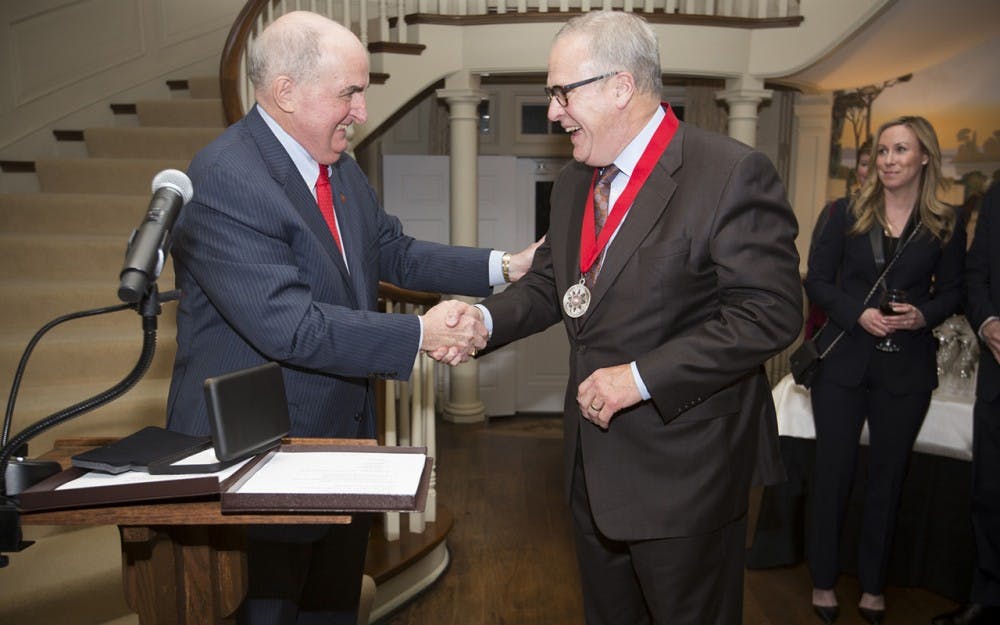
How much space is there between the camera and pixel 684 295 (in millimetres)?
1598

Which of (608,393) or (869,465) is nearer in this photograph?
(608,393)

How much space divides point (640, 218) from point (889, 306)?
4.67 ft

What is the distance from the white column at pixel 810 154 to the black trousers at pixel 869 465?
4.20 metres

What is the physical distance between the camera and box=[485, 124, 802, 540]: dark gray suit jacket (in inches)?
60.7

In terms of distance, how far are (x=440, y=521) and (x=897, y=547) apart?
1820mm

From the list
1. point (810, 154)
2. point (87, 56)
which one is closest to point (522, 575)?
point (87, 56)

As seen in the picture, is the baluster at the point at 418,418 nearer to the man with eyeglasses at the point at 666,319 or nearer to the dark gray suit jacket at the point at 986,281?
the man with eyeglasses at the point at 666,319

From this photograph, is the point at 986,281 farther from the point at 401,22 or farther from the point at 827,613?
the point at 401,22

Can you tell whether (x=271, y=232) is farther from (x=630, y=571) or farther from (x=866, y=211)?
(x=866, y=211)

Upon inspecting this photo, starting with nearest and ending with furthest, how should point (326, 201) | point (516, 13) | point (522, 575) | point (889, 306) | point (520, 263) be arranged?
point (326, 201), point (520, 263), point (889, 306), point (522, 575), point (516, 13)

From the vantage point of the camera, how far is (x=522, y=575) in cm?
340

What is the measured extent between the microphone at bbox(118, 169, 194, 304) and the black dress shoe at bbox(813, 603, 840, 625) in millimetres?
2701

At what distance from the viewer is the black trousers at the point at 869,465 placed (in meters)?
2.75

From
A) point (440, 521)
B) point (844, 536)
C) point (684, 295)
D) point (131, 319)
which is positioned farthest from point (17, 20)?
point (844, 536)
